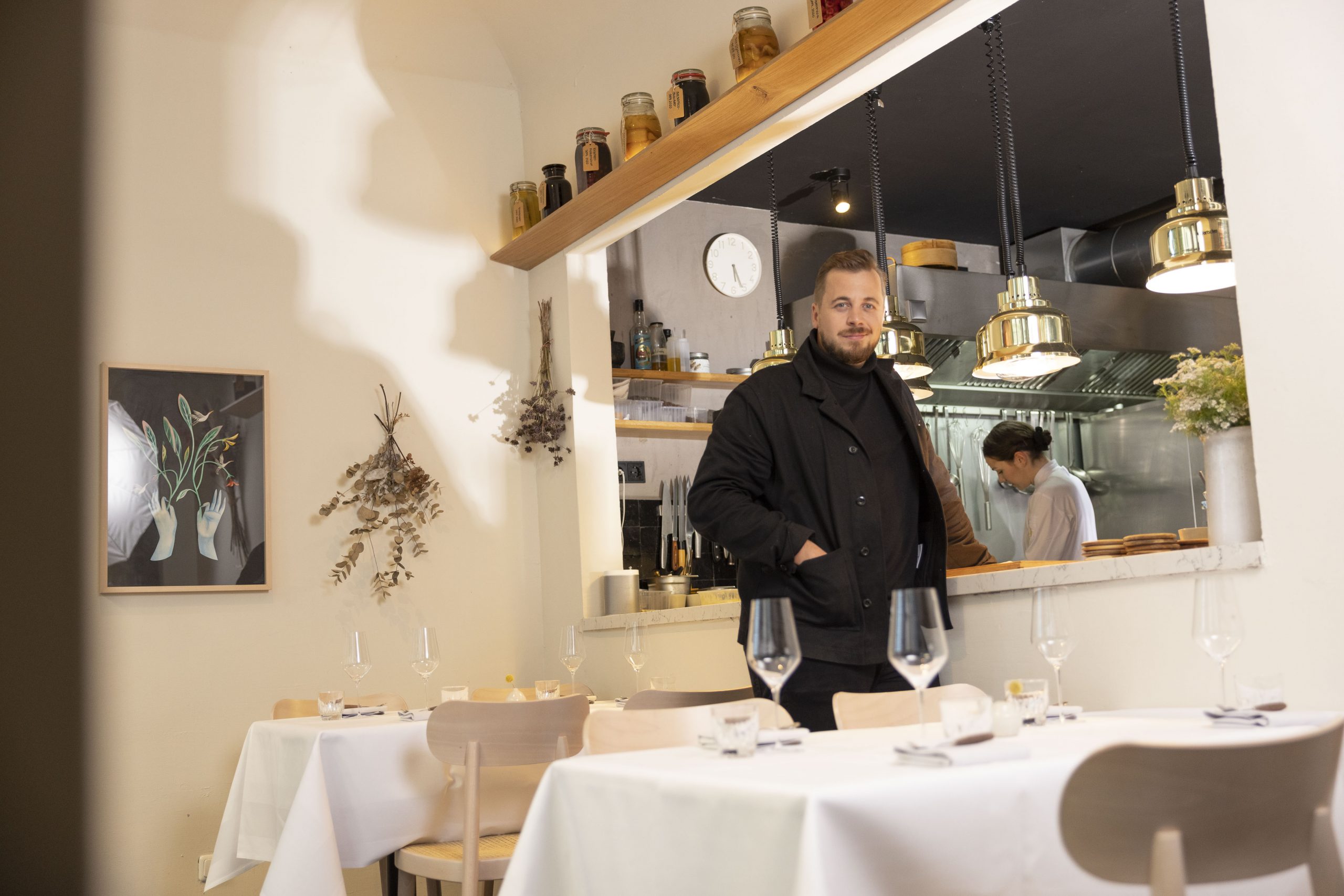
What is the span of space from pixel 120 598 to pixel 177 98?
194cm

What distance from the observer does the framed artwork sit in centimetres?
434

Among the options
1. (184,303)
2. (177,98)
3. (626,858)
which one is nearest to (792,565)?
(626,858)

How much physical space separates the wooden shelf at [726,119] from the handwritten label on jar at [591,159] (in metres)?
0.10

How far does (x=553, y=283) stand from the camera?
515 cm

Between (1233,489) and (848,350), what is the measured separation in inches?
36.7

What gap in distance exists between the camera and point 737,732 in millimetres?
1775

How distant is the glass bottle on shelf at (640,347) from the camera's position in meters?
5.71

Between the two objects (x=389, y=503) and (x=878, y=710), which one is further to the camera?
(x=389, y=503)

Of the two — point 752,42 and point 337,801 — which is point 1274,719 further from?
point 752,42

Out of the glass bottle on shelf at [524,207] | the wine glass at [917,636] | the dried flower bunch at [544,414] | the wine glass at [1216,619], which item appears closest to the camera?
the wine glass at [917,636]

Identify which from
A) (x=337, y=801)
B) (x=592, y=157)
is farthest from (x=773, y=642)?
(x=592, y=157)

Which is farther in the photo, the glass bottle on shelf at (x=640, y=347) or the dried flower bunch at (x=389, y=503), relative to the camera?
the glass bottle on shelf at (x=640, y=347)

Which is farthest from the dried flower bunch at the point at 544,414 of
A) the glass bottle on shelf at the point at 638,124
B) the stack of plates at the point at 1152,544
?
the stack of plates at the point at 1152,544

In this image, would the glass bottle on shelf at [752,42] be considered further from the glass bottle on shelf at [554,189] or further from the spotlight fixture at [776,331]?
the glass bottle on shelf at [554,189]
